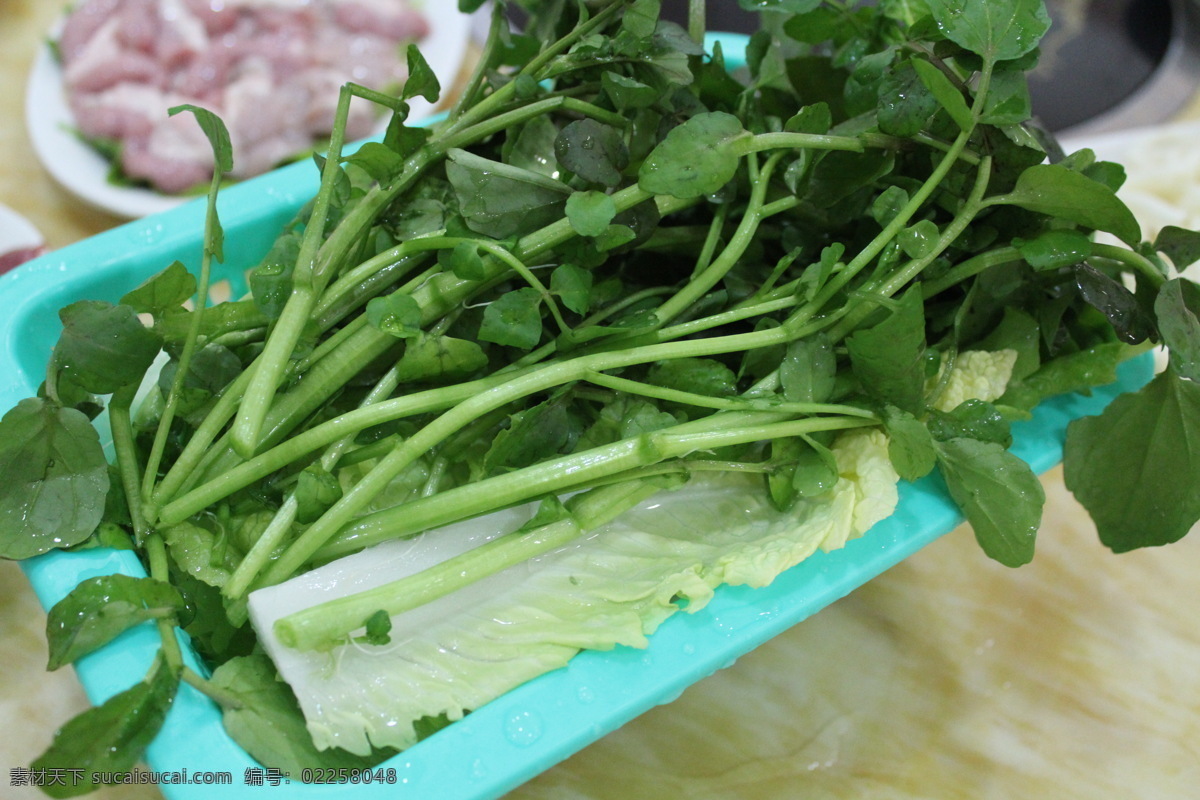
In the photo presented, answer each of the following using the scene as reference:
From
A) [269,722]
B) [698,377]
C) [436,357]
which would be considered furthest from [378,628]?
[698,377]

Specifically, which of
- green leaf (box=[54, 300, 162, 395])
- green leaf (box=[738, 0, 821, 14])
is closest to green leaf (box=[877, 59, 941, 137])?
green leaf (box=[738, 0, 821, 14])

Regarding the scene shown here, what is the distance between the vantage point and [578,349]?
27.7 inches

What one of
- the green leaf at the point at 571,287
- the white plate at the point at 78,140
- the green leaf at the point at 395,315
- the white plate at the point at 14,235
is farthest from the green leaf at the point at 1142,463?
the white plate at the point at 14,235

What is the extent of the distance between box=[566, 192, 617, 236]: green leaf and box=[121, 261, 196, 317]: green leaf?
29 centimetres

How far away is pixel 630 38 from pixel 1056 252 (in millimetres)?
365

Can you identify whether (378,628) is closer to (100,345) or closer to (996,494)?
(100,345)

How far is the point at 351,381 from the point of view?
713 mm

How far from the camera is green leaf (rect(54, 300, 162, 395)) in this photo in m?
0.63

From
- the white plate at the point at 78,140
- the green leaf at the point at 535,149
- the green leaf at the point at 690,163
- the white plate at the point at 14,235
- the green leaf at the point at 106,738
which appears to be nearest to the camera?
the green leaf at the point at 106,738

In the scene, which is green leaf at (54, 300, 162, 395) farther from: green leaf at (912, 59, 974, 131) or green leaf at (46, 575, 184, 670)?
green leaf at (912, 59, 974, 131)

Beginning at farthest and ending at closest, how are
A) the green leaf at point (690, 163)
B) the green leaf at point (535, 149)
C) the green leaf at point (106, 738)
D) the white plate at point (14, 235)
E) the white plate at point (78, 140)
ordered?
the white plate at point (78, 140)
the white plate at point (14, 235)
the green leaf at point (535, 149)
the green leaf at point (690, 163)
the green leaf at point (106, 738)

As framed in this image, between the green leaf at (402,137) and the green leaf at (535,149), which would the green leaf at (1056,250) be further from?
the green leaf at (402,137)

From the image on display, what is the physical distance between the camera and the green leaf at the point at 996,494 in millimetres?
667

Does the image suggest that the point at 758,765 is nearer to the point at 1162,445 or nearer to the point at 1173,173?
the point at 1162,445
